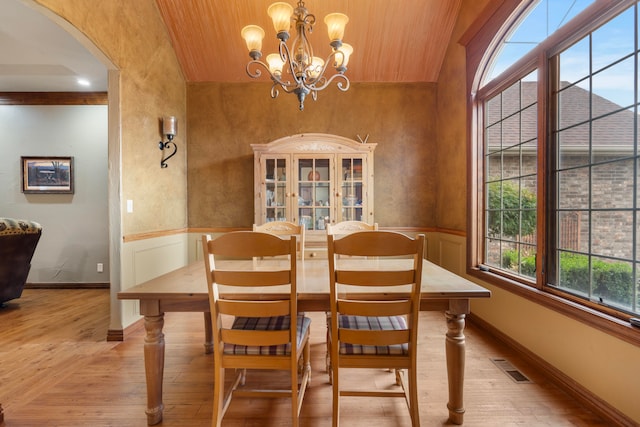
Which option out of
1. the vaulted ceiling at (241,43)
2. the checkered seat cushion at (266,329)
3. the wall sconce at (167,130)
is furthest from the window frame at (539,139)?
the wall sconce at (167,130)

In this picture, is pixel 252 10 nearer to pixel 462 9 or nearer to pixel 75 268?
pixel 462 9

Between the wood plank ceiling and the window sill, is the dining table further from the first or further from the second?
the wood plank ceiling

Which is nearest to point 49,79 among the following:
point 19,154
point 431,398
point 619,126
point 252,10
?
point 19,154

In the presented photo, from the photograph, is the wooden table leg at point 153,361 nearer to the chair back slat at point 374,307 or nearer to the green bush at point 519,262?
the chair back slat at point 374,307

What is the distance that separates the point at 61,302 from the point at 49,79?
9.00 ft

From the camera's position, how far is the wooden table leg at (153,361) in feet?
4.60

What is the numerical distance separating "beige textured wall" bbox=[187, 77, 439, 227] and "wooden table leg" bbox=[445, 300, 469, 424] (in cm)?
234

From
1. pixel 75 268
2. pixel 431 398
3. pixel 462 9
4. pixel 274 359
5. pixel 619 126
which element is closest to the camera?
pixel 274 359

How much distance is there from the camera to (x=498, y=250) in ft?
8.50

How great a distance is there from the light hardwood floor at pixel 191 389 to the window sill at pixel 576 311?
463 mm

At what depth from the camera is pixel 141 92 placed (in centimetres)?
274

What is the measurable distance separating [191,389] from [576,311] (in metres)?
2.31

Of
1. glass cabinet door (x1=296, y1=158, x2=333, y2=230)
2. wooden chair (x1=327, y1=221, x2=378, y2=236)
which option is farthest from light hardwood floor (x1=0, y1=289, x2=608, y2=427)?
glass cabinet door (x1=296, y1=158, x2=333, y2=230)

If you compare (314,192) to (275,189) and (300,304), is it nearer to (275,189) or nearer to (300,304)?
(275,189)
